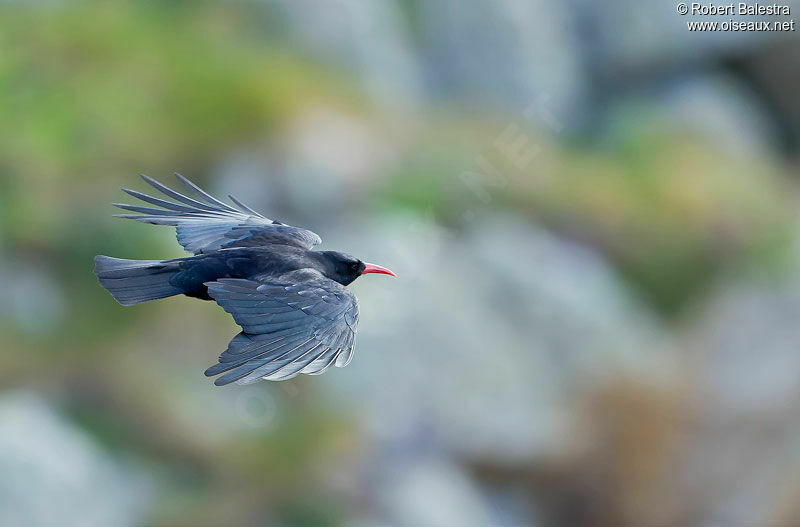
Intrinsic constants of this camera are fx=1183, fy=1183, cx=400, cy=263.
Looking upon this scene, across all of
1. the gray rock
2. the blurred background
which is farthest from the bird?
the gray rock

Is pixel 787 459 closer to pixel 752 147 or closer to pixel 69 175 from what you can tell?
pixel 752 147

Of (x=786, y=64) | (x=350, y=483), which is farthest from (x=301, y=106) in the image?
(x=786, y=64)

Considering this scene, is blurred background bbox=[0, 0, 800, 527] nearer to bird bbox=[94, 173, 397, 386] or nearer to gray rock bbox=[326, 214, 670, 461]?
gray rock bbox=[326, 214, 670, 461]

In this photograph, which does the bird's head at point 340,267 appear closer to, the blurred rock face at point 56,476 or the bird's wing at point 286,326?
the bird's wing at point 286,326

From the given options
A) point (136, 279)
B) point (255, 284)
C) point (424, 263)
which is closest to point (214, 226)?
point (136, 279)

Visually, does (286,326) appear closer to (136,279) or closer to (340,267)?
(340,267)

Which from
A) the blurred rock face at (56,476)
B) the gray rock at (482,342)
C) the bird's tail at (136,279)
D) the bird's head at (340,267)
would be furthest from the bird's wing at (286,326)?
the gray rock at (482,342)

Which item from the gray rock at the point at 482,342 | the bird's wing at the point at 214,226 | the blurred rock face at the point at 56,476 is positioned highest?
the gray rock at the point at 482,342
